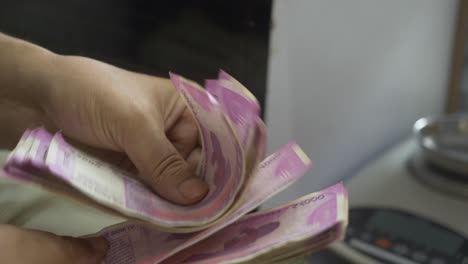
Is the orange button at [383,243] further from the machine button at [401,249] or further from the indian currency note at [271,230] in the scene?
the indian currency note at [271,230]

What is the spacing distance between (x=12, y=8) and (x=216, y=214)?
0.46 metres

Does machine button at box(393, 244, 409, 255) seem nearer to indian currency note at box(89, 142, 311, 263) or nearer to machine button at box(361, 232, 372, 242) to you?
machine button at box(361, 232, 372, 242)

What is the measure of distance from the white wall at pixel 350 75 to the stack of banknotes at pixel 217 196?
0.68 feet

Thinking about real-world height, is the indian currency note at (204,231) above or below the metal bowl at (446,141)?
above

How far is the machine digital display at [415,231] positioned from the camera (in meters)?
0.63

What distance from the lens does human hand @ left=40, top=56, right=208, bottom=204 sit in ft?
1.27

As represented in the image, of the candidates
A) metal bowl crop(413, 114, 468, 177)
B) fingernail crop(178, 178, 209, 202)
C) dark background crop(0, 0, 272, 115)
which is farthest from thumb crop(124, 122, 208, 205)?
metal bowl crop(413, 114, 468, 177)

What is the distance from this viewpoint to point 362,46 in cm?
74

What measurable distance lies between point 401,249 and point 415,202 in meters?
0.13

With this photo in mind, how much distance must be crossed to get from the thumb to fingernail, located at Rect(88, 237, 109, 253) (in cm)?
5

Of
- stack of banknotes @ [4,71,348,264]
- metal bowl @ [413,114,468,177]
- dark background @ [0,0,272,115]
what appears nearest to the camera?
stack of banknotes @ [4,71,348,264]

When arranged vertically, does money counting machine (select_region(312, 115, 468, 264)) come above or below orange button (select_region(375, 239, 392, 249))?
above

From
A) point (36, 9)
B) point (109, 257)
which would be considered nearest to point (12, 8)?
point (36, 9)

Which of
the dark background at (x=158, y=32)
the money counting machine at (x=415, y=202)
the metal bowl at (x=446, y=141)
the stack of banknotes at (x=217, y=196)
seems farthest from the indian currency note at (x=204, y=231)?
the metal bowl at (x=446, y=141)
